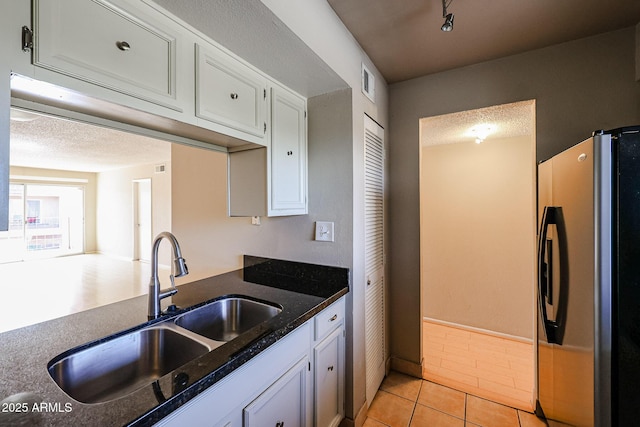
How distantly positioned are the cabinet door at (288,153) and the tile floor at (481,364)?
73.8 inches

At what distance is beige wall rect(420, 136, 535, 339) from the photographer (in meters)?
2.87

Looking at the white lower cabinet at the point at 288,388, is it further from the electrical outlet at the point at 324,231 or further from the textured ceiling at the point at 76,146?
the textured ceiling at the point at 76,146

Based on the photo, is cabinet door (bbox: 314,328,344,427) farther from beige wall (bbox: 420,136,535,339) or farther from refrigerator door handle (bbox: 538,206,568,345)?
beige wall (bbox: 420,136,535,339)

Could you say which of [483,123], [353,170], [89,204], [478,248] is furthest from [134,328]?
[89,204]

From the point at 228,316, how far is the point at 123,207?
7.39m

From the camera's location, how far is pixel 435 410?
75.1 inches

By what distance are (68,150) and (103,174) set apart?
11.2ft

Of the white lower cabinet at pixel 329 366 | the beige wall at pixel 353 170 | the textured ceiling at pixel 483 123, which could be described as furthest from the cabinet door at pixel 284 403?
the textured ceiling at pixel 483 123

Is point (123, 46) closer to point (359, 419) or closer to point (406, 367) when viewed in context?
point (359, 419)

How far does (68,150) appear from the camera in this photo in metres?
4.92

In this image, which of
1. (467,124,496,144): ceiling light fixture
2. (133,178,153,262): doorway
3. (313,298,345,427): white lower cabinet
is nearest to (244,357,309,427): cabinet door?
(313,298,345,427): white lower cabinet

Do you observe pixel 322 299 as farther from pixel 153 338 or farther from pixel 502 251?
pixel 502 251

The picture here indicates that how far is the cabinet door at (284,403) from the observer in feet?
3.40

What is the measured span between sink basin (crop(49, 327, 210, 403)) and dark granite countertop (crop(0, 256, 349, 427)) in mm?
47
